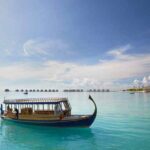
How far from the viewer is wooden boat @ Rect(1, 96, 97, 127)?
2217 cm

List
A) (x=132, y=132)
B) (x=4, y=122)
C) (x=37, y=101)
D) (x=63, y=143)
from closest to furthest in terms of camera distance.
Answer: (x=63, y=143), (x=132, y=132), (x=37, y=101), (x=4, y=122)

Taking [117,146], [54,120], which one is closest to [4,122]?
[54,120]

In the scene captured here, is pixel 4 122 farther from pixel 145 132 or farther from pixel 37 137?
pixel 145 132

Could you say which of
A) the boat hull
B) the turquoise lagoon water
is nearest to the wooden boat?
the boat hull

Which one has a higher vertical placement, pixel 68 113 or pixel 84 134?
pixel 68 113

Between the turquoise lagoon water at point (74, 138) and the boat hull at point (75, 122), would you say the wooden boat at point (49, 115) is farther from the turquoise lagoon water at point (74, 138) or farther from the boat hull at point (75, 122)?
the turquoise lagoon water at point (74, 138)

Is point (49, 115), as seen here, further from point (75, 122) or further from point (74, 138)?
point (74, 138)

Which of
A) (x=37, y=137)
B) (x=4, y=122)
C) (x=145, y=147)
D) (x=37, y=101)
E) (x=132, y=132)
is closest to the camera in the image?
(x=145, y=147)

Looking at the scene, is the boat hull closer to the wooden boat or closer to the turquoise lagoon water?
the wooden boat

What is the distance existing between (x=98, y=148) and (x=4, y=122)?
1634 cm

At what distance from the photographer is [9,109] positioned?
2933cm

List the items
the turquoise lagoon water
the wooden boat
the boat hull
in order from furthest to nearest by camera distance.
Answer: the wooden boat
the boat hull
the turquoise lagoon water

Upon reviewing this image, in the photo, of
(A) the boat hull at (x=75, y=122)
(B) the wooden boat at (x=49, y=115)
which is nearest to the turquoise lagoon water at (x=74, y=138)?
(A) the boat hull at (x=75, y=122)

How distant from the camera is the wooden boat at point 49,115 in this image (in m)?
22.2
